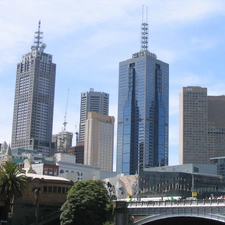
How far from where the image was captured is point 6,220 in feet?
391

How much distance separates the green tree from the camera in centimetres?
10406

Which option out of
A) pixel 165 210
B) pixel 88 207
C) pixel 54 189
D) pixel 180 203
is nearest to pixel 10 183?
pixel 88 207

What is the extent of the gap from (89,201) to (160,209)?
16.8m

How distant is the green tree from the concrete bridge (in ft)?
9.05

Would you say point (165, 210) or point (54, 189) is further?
point (54, 189)

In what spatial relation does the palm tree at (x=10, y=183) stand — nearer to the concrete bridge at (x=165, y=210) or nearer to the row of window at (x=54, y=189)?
the row of window at (x=54, y=189)

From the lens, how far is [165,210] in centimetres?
9569

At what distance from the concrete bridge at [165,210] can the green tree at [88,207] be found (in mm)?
2759

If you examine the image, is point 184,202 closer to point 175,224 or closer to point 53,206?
point 175,224

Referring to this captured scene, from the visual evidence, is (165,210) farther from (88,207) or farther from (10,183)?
(10,183)

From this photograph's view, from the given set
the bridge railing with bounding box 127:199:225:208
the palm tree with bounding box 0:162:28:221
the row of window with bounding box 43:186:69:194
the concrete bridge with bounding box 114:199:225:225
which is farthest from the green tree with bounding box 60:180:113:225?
the row of window with bounding box 43:186:69:194

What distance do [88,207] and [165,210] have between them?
59.3ft

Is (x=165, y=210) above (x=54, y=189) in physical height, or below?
below

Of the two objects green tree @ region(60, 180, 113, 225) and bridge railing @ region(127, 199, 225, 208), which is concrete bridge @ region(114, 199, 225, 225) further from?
green tree @ region(60, 180, 113, 225)
